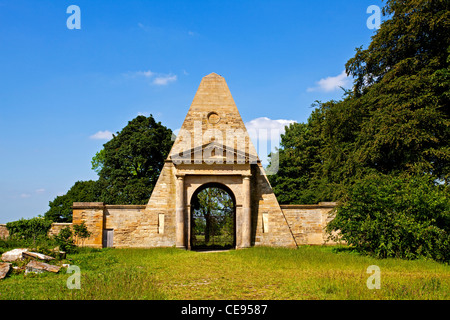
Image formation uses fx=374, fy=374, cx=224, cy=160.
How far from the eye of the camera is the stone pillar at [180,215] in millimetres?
17641

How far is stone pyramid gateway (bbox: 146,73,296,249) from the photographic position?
1780 centimetres

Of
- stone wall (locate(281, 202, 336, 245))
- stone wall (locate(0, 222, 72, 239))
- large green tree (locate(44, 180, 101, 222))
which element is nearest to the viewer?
stone wall (locate(0, 222, 72, 239))

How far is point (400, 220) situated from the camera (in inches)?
531

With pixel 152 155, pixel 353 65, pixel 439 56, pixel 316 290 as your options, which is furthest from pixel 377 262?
pixel 152 155

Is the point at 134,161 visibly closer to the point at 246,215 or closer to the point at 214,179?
the point at 214,179

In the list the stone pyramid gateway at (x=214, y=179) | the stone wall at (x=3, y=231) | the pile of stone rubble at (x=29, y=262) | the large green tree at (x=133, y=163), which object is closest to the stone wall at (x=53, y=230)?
the stone wall at (x=3, y=231)

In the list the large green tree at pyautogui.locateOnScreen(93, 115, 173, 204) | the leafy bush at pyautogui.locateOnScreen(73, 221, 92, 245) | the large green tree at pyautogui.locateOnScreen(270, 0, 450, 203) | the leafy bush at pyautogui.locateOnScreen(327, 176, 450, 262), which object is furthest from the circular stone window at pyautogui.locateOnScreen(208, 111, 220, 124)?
the large green tree at pyautogui.locateOnScreen(93, 115, 173, 204)

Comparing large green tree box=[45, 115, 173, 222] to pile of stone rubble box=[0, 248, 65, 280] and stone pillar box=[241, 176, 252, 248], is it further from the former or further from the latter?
pile of stone rubble box=[0, 248, 65, 280]

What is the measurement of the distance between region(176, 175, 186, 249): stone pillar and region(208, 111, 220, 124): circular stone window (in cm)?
390

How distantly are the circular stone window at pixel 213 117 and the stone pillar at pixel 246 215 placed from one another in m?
3.75

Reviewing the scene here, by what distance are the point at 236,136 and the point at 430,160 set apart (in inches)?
376

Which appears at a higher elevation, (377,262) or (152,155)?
(152,155)

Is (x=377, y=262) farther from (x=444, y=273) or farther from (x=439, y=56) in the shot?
(x=439, y=56)

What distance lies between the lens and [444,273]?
10.3 metres
